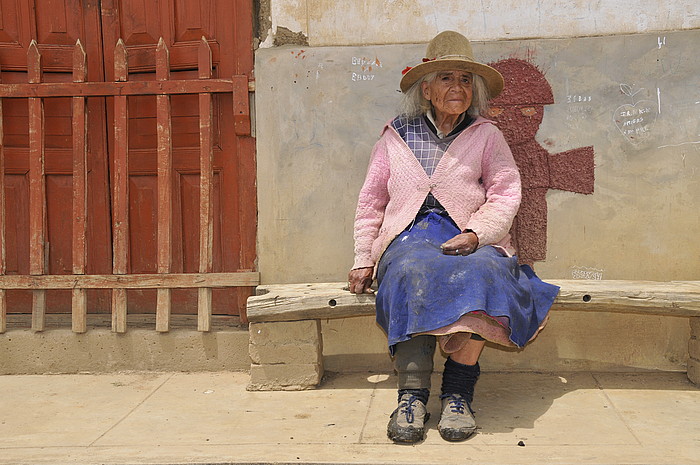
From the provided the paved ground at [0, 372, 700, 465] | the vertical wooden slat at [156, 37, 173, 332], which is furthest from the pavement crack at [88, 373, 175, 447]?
the vertical wooden slat at [156, 37, 173, 332]

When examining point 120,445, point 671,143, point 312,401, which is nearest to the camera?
point 120,445

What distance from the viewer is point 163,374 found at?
397 centimetres

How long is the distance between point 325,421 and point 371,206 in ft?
3.36

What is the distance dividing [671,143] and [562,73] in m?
0.66

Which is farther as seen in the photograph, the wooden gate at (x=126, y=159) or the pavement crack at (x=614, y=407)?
the wooden gate at (x=126, y=159)

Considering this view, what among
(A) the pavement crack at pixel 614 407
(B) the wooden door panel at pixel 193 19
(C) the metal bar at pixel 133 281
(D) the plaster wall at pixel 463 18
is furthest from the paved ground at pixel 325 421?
(B) the wooden door panel at pixel 193 19

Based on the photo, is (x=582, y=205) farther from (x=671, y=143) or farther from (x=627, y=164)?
(x=671, y=143)

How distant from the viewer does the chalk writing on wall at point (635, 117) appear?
12.0 ft

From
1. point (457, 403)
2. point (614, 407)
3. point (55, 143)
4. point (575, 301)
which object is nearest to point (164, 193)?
point (55, 143)

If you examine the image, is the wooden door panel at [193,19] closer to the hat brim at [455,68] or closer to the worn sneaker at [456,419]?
the hat brim at [455,68]

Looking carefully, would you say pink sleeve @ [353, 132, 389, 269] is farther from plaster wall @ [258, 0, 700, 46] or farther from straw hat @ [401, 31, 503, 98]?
plaster wall @ [258, 0, 700, 46]

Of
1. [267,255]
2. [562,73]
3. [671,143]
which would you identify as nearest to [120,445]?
[267,255]

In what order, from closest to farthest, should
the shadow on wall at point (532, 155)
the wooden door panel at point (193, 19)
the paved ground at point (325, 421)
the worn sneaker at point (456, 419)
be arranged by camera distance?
the paved ground at point (325, 421) < the worn sneaker at point (456, 419) < the shadow on wall at point (532, 155) < the wooden door panel at point (193, 19)

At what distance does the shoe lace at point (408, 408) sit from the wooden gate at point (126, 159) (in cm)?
133
